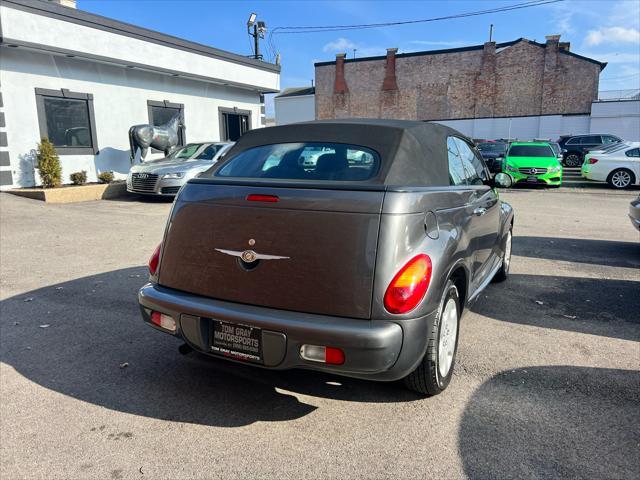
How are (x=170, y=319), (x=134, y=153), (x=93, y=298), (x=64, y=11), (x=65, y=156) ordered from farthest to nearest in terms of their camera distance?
(x=134, y=153) < (x=65, y=156) < (x=64, y=11) < (x=93, y=298) < (x=170, y=319)

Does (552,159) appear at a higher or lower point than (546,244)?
higher

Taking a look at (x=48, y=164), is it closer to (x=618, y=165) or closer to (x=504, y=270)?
(x=504, y=270)

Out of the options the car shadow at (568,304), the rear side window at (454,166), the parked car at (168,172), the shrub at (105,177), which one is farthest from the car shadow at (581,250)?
the shrub at (105,177)

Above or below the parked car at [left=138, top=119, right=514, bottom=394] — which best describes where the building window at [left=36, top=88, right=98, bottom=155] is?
above

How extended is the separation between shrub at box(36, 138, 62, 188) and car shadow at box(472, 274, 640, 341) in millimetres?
11202

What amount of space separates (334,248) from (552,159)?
53.9ft

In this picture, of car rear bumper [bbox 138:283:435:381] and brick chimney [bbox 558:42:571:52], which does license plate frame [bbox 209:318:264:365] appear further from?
brick chimney [bbox 558:42:571:52]

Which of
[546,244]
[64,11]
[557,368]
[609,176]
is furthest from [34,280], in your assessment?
[609,176]

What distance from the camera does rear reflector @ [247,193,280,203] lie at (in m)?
2.65

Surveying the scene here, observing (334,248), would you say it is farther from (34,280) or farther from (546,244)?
(546,244)

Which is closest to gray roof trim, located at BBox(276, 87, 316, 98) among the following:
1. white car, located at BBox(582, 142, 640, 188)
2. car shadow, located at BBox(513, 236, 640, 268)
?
white car, located at BBox(582, 142, 640, 188)

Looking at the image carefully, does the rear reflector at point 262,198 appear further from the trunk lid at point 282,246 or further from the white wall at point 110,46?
the white wall at point 110,46

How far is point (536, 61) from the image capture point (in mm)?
34812

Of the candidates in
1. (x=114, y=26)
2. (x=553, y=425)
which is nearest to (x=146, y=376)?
(x=553, y=425)
